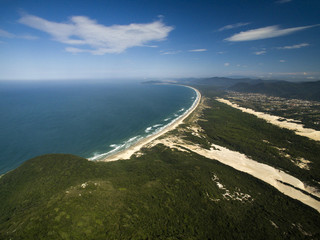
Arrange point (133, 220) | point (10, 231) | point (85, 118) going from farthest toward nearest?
point (85, 118), point (133, 220), point (10, 231)

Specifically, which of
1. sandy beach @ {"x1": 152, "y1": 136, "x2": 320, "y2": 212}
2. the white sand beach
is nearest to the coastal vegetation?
sandy beach @ {"x1": 152, "y1": 136, "x2": 320, "y2": 212}

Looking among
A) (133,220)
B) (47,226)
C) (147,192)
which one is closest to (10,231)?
(47,226)

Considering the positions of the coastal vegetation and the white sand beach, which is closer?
the coastal vegetation

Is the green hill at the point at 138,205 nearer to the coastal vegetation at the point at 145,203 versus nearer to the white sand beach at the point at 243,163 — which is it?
the coastal vegetation at the point at 145,203

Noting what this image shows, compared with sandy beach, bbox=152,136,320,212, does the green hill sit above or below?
above

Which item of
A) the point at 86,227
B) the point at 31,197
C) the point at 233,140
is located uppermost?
the point at 86,227

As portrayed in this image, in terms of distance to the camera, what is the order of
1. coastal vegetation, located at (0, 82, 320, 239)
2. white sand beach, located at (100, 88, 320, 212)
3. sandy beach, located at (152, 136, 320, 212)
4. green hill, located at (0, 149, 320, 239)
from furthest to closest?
white sand beach, located at (100, 88, 320, 212), sandy beach, located at (152, 136, 320, 212), coastal vegetation, located at (0, 82, 320, 239), green hill, located at (0, 149, 320, 239)

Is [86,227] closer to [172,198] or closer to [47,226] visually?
[47,226]

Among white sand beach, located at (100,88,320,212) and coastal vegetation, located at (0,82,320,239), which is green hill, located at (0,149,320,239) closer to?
coastal vegetation, located at (0,82,320,239)

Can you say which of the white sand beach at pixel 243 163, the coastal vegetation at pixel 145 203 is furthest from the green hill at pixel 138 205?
the white sand beach at pixel 243 163

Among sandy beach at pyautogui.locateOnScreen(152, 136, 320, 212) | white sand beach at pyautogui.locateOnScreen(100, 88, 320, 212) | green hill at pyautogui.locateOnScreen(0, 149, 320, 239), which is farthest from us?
white sand beach at pyautogui.locateOnScreen(100, 88, 320, 212)
